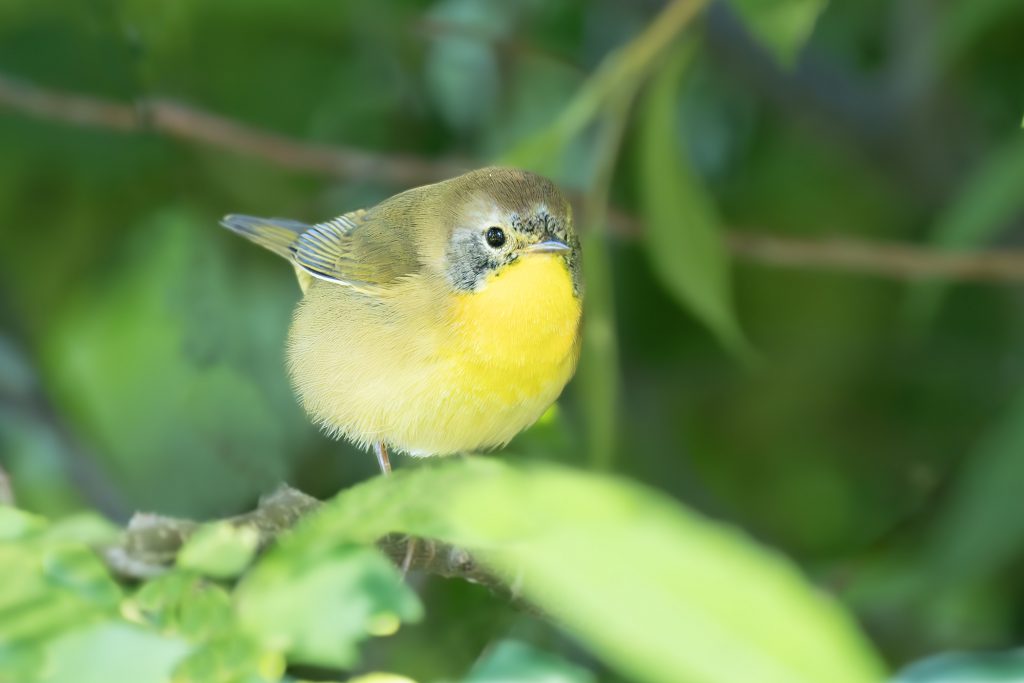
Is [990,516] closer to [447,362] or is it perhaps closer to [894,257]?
[894,257]

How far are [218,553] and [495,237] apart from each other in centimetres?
132

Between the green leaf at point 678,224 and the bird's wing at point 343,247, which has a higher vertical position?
the green leaf at point 678,224

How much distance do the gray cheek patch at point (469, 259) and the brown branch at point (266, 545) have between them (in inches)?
32.0

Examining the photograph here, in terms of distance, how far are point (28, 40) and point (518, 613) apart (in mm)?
3036

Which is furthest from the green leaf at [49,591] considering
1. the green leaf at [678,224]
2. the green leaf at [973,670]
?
the green leaf at [678,224]

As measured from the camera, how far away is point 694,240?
258 centimetres

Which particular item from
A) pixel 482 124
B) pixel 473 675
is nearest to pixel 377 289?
pixel 473 675

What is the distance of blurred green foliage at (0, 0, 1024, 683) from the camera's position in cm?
269

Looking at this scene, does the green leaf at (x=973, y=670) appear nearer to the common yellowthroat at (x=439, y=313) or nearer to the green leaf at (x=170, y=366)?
the common yellowthroat at (x=439, y=313)

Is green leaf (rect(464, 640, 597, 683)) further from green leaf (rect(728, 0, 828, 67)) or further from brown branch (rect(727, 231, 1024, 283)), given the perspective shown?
brown branch (rect(727, 231, 1024, 283))

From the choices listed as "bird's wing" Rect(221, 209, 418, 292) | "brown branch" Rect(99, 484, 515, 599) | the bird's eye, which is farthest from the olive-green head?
"brown branch" Rect(99, 484, 515, 599)

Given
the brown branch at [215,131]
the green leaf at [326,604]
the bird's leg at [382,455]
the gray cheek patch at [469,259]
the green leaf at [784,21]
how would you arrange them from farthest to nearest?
the brown branch at [215,131]
the gray cheek patch at [469,259]
the bird's leg at [382,455]
the green leaf at [784,21]
the green leaf at [326,604]

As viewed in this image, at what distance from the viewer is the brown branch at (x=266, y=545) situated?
1.14 m

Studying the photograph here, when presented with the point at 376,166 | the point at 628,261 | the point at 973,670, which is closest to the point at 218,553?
the point at 973,670
